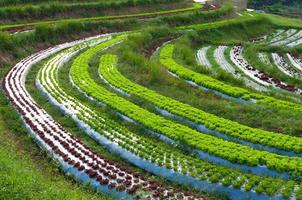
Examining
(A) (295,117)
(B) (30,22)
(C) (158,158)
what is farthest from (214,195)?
(B) (30,22)

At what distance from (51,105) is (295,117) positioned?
1349cm

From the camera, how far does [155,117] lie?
974 inches

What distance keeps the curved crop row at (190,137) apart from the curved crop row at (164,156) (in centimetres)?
82

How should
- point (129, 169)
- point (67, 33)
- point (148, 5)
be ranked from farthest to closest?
point (148, 5) → point (67, 33) → point (129, 169)

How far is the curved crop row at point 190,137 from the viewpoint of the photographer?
19250 millimetres

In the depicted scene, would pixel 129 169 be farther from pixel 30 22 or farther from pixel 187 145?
pixel 30 22

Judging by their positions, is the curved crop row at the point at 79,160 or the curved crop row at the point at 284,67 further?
the curved crop row at the point at 284,67

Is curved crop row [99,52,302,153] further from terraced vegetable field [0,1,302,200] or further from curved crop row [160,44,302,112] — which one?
curved crop row [160,44,302,112]

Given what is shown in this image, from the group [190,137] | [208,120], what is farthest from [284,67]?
[190,137]

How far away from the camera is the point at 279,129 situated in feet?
76.9

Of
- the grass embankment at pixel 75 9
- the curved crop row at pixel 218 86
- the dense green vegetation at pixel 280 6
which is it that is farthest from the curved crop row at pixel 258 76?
the dense green vegetation at pixel 280 6

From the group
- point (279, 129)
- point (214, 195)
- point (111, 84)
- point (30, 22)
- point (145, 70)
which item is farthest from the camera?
point (30, 22)

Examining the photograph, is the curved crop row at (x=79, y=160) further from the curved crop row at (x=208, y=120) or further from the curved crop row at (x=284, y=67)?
the curved crop row at (x=284, y=67)

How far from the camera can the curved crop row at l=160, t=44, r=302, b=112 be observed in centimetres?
2698
